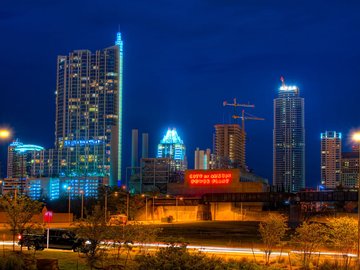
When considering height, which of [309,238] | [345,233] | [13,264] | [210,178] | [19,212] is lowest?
[13,264]

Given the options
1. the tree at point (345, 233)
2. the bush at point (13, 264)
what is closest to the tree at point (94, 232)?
the bush at point (13, 264)

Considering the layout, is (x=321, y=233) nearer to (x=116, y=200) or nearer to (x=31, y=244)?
(x=31, y=244)

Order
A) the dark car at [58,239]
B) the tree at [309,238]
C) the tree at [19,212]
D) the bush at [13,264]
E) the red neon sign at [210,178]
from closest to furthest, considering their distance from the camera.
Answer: the bush at [13,264] → the tree at [309,238] → the tree at [19,212] → the dark car at [58,239] → the red neon sign at [210,178]

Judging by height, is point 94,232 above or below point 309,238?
above

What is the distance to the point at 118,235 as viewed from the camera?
3083 cm

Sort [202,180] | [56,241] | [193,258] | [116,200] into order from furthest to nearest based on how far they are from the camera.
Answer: [202,180] < [116,200] < [56,241] < [193,258]

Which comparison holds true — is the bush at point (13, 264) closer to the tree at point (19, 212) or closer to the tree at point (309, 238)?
the tree at point (19, 212)

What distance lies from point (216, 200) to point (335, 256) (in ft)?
352

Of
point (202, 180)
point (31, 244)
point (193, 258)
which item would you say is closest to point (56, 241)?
point (31, 244)

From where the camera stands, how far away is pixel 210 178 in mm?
167875

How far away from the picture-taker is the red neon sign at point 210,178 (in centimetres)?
16638

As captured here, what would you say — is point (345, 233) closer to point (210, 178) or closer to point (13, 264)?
point (13, 264)

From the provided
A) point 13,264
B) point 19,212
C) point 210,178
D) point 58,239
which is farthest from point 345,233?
point 210,178

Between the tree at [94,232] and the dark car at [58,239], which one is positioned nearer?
the tree at [94,232]
